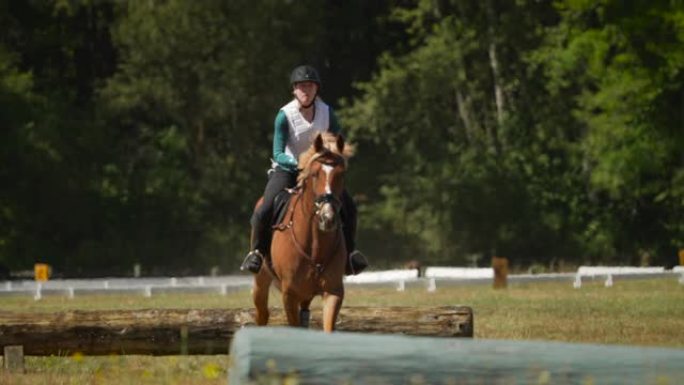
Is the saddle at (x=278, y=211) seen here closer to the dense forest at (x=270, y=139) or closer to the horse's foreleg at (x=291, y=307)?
the horse's foreleg at (x=291, y=307)

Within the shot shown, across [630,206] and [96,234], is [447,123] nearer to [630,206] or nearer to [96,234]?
[630,206]

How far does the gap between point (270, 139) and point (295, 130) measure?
170 feet

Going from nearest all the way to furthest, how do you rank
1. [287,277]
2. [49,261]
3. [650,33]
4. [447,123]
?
[287,277] → [650,33] → [49,261] → [447,123]

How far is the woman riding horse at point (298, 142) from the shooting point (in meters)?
18.0

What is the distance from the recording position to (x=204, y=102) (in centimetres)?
6881

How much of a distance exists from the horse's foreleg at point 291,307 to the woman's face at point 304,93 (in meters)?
1.83

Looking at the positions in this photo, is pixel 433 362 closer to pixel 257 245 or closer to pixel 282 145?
pixel 282 145

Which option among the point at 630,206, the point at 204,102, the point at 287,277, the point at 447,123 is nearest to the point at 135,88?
the point at 204,102

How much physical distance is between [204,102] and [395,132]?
7386 mm

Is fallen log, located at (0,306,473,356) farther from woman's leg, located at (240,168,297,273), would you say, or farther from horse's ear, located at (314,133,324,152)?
horse's ear, located at (314,133,324,152)

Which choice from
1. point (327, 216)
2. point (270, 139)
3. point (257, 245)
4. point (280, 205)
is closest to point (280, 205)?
point (280, 205)

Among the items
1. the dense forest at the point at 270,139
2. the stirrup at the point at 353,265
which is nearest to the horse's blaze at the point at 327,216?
the stirrup at the point at 353,265

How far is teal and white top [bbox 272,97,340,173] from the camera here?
1811 centimetres

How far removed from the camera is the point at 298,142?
1819 cm
